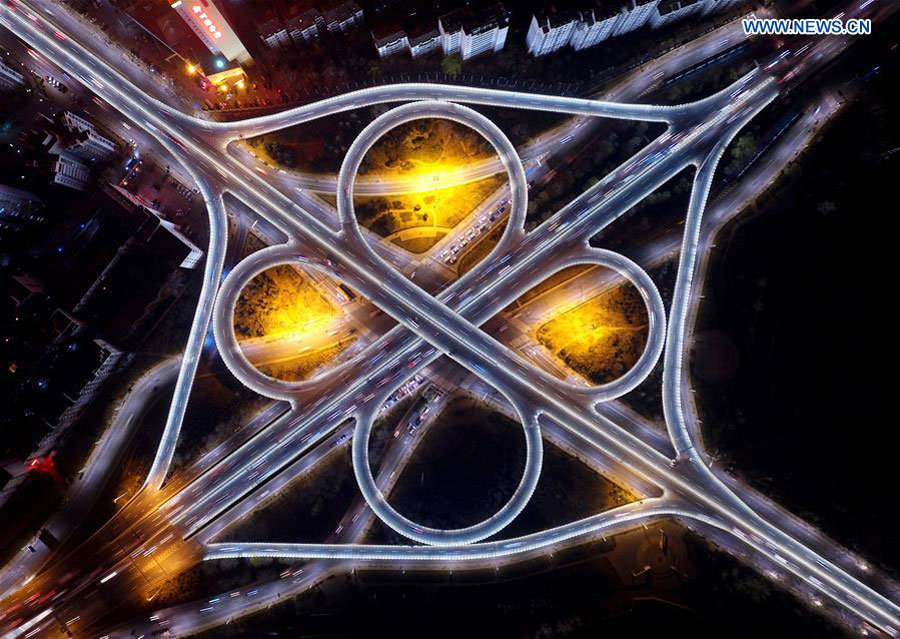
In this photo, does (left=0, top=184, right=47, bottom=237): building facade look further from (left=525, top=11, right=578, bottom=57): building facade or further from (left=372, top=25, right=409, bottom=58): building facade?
(left=525, top=11, right=578, bottom=57): building facade

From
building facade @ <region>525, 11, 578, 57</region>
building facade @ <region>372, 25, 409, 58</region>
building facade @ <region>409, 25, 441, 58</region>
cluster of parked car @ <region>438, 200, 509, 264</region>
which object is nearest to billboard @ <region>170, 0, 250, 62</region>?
building facade @ <region>372, 25, 409, 58</region>

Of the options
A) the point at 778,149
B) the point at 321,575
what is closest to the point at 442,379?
the point at 321,575

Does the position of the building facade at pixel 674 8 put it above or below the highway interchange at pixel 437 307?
above

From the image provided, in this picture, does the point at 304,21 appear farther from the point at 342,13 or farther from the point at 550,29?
the point at 550,29

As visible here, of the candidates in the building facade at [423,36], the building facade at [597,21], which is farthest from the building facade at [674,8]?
the building facade at [423,36]

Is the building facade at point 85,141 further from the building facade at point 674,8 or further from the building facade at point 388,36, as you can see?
the building facade at point 674,8
